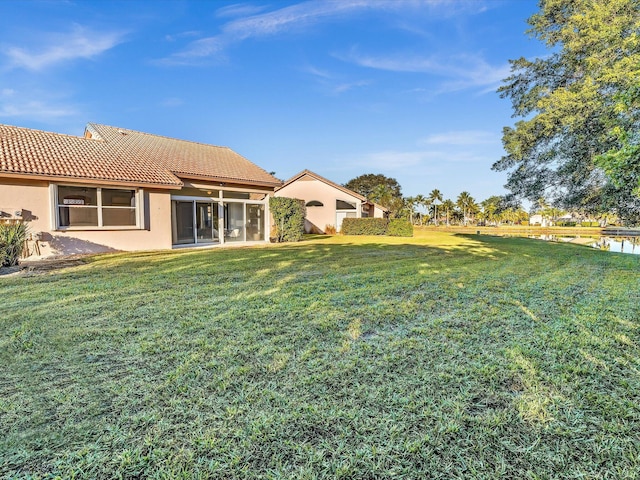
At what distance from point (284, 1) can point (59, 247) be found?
47.4 ft

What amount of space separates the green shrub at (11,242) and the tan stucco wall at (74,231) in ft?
3.64

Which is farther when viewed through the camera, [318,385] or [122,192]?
[122,192]

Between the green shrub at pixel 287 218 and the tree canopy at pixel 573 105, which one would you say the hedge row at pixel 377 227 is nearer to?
Result: the tree canopy at pixel 573 105

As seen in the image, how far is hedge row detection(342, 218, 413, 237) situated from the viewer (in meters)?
26.1

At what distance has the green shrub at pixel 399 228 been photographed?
2600cm

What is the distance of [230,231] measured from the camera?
688 inches

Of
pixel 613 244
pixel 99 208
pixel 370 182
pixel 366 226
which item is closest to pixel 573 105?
pixel 366 226

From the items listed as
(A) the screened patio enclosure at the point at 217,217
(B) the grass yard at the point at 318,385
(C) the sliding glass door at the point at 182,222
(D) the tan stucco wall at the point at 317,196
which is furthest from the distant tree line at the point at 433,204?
(B) the grass yard at the point at 318,385

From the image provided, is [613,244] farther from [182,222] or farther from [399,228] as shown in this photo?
[182,222]

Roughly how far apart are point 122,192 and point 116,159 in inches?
75.4

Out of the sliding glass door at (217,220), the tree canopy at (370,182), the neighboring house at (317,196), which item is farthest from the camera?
the tree canopy at (370,182)

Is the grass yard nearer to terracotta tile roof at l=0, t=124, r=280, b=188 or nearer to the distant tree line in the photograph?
terracotta tile roof at l=0, t=124, r=280, b=188

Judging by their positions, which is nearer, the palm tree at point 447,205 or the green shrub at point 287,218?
the green shrub at point 287,218

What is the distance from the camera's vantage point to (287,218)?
60.3 feet
